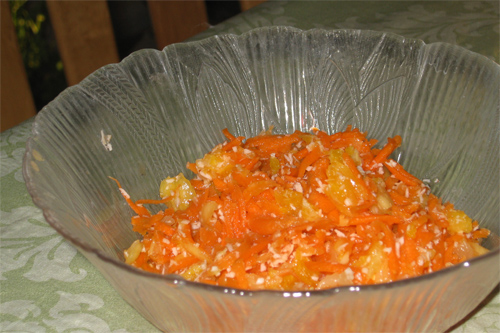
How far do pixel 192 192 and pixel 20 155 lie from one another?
730 millimetres

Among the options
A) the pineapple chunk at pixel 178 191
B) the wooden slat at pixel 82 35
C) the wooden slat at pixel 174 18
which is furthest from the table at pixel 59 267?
the wooden slat at pixel 174 18

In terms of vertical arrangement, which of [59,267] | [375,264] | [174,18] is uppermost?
[174,18]

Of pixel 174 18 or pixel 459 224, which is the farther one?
pixel 174 18

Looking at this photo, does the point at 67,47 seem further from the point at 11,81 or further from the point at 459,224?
the point at 459,224

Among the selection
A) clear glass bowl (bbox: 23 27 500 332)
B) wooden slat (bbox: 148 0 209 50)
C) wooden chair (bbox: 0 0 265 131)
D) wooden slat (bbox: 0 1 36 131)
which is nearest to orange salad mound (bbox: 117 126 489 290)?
clear glass bowl (bbox: 23 27 500 332)

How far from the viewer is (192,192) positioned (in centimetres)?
131

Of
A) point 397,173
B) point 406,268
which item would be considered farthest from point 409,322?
point 397,173

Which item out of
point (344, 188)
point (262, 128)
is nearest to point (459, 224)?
point (344, 188)

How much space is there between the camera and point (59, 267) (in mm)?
1312

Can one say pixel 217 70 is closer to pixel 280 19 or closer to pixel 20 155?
pixel 20 155

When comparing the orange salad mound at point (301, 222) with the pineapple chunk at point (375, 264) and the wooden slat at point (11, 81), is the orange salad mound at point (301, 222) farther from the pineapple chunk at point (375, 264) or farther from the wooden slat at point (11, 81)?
the wooden slat at point (11, 81)

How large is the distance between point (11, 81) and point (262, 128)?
1.69 m

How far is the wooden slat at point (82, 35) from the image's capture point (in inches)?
109

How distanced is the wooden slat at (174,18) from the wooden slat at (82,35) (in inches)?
13.2
